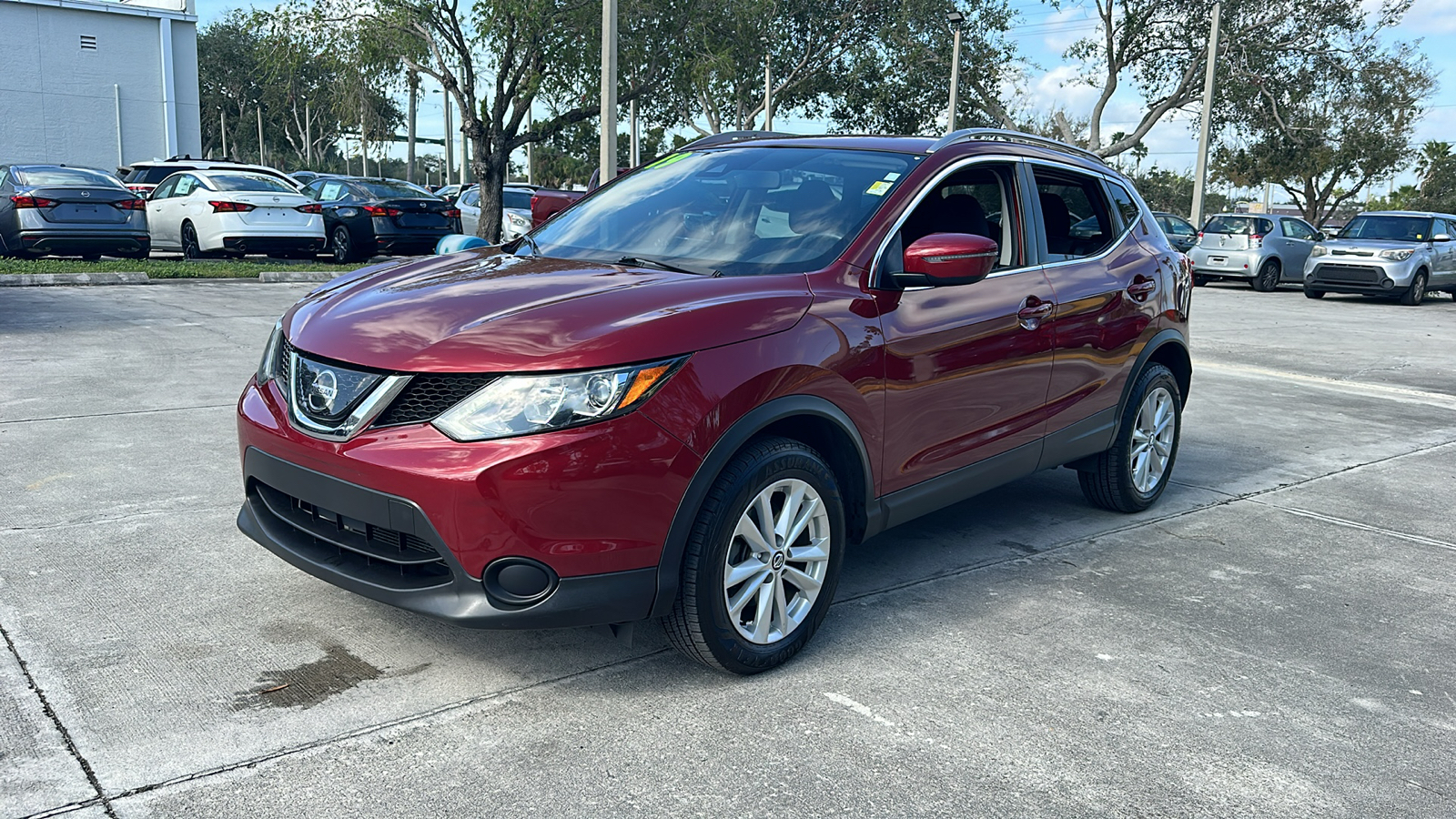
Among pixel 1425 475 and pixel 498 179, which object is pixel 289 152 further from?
pixel 1425 475

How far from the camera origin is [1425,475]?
22.1ft

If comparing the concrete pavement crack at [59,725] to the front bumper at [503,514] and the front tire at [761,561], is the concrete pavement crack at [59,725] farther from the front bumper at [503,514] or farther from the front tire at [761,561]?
the front tire at [761,561]

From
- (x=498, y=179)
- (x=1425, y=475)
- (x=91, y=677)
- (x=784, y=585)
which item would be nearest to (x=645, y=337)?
(x=784, y=585)

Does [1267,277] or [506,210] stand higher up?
[506,210]

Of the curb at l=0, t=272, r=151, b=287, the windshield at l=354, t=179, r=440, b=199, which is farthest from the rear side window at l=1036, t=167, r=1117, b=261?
the windshield at l=354, t=179, r=440, b=199

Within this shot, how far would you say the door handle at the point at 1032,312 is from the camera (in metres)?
4.55

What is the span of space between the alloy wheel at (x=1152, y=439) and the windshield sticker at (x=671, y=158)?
2431 millimetres

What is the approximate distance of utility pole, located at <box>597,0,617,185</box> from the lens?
1542 centimetres

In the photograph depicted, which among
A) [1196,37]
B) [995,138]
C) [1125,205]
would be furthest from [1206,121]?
[995,138]

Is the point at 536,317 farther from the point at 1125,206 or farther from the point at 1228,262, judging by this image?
the point at 1228,262

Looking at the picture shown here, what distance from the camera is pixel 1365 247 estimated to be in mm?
20703

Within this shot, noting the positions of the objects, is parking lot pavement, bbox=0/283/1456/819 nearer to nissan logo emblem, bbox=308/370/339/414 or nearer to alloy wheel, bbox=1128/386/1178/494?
alloy wheel, bbox=1128/386/1178/494

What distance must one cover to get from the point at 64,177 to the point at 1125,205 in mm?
15093

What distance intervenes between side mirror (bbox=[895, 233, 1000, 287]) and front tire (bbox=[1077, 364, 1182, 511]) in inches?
73.0
